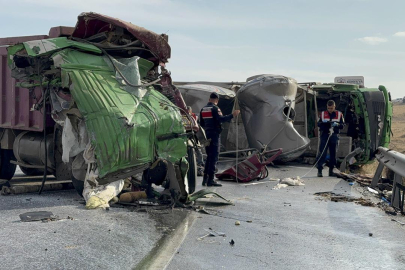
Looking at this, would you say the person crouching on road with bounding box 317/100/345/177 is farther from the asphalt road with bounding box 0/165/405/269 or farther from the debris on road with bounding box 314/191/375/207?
the asphalt road with bounding box 0/165/405/269

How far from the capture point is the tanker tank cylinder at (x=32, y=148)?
28.0 ft

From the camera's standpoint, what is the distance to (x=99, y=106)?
23.1 feet

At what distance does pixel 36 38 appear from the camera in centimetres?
859

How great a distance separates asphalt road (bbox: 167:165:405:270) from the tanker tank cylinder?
2655mm

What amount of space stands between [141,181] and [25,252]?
3551 mm

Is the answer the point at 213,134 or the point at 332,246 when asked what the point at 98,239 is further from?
the point at 213,134

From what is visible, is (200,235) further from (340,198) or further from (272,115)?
(272,115)

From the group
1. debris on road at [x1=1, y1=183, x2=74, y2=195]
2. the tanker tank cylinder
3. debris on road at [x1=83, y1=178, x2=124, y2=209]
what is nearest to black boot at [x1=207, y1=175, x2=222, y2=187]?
debris on road at [x1=1, y1=183, x2=74, y2=195]

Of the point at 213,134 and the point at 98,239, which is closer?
the point at 98,239

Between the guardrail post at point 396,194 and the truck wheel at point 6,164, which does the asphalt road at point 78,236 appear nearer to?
the truck wheel at point 6,164

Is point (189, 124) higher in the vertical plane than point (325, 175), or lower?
higher

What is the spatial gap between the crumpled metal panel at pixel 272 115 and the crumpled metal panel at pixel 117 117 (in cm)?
663

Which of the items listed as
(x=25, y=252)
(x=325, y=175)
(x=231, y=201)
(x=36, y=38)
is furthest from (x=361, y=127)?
(x=25, y=252)

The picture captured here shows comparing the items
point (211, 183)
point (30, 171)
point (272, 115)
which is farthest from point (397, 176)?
point (30, 171)
